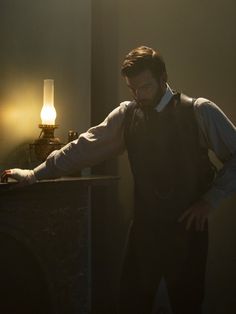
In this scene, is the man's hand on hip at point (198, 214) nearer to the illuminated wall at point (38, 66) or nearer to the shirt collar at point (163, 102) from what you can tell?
the shirt collar at point (163, 102)

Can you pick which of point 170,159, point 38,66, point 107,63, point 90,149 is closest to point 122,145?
point 90,149

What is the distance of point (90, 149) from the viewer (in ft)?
5.64

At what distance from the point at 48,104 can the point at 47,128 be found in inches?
4.3

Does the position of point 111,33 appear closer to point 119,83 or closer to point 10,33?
point 119,83

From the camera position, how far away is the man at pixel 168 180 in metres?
1.51

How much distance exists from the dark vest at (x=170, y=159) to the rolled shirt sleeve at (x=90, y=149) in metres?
0.11

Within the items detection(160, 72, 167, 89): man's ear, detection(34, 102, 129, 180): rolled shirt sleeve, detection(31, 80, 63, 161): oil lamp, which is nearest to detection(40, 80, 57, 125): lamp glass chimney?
detection(31, 80, 63, 161): oil lamp

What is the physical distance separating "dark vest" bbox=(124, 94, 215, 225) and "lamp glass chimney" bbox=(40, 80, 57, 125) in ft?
1.60

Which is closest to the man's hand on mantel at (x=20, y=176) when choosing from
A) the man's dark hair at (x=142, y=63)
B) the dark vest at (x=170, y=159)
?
the dark vest at (x=170, y=159)

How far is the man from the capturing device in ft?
4.97

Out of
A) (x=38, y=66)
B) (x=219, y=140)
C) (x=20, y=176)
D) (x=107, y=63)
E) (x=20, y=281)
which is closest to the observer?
(x=219, y=140)

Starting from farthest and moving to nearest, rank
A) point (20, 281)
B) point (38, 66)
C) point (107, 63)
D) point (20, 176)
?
1. point (107, 63)
2. point (38, 66)
3. point (20, 281)
4. point (20, 176)

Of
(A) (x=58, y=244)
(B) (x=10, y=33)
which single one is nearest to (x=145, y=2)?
(B) (x=10, y=33)

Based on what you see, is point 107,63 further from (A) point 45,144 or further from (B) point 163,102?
(B) point 163,102
